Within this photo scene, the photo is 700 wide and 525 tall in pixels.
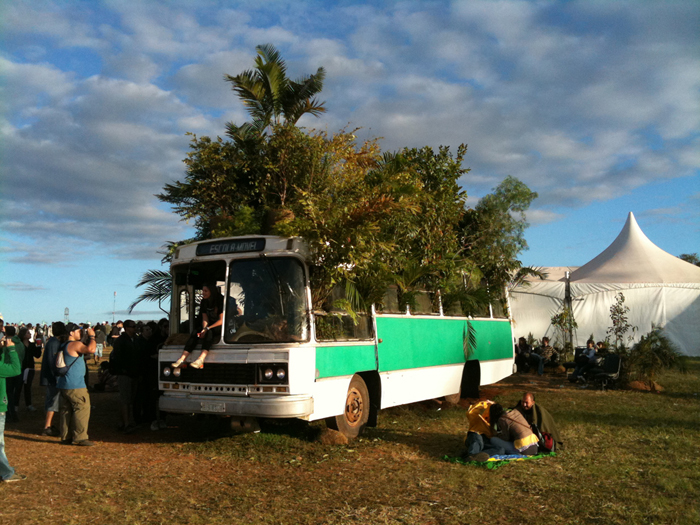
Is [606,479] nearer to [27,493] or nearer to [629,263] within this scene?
[27,493]

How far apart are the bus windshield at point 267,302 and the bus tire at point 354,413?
5.51ft

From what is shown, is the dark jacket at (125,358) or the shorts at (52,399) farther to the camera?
the dark jacket at (125,358)

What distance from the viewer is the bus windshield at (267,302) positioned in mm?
8359

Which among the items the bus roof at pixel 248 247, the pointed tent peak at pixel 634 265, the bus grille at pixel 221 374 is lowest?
the bus grille at pixel 221 374

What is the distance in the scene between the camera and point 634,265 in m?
31.8

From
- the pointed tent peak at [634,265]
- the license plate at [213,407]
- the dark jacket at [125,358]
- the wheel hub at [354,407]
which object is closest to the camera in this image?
the license plate at [213,407]

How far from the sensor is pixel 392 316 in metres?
10.6

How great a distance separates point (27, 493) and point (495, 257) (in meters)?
12.2

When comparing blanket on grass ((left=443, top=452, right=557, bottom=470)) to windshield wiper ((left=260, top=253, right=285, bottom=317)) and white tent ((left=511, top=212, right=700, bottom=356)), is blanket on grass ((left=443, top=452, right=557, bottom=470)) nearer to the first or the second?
windshield wiper ((left=260, top=253, right=285, bottom=317))

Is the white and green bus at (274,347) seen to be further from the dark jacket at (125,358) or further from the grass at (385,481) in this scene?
the dark jacket at (125,358)

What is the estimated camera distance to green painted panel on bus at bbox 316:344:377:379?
8594mm

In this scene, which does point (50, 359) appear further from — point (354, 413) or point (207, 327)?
point (354, 413)

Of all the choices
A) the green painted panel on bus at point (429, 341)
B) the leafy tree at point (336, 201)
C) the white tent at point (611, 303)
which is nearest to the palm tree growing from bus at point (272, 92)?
the leafy tree at point (336, 201)

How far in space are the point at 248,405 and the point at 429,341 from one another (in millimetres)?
4798
